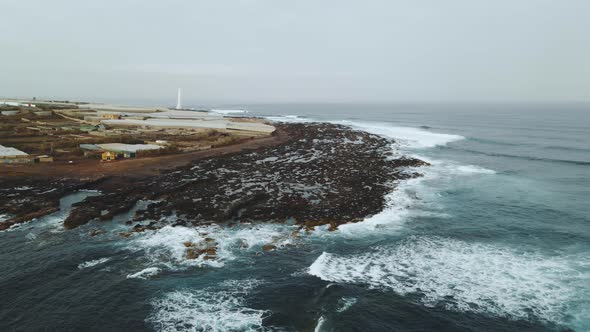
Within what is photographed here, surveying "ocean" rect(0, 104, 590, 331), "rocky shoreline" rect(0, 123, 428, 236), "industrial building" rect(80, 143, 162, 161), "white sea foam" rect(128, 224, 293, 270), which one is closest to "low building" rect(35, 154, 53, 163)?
"industrial building" rect(80, 143, 162, 161)

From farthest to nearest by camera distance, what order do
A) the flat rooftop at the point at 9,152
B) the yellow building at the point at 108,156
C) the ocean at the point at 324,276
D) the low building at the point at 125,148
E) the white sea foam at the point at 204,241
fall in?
1. the low building at the point at 125,148
2. the yellow building at the point at 108,156
3. the flat rooftop at the point at 9,152
4. the white sea foam at the point at 204,241
5. the ocean at the point at 324,276

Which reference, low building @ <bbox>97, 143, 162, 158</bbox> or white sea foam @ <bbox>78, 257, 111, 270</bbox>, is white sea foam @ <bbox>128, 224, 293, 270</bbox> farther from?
low building @ <bbox>97, 143, 162, 158</bbox>

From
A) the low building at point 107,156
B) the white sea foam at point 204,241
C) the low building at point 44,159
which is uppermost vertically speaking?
the low building at point 107,156

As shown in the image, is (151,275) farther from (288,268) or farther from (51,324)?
(288,268)

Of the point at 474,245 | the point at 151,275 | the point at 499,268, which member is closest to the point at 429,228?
the point at 474,245

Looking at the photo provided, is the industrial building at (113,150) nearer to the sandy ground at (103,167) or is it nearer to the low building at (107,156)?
the low building at (107,156)

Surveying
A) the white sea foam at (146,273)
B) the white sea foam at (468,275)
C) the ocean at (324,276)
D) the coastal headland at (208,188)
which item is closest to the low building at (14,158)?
the coastal headland at (208,188)
